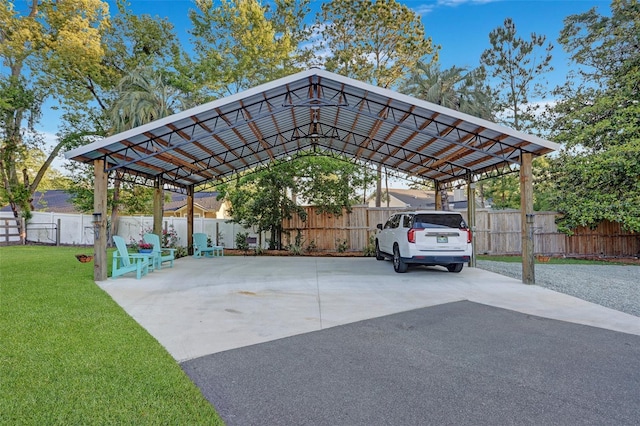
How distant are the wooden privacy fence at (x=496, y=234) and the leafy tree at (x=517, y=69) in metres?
5.96

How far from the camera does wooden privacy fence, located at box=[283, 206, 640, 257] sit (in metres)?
15.1

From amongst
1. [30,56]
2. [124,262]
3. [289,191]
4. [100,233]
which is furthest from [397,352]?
[30,56]

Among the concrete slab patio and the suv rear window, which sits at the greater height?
the suv rear window

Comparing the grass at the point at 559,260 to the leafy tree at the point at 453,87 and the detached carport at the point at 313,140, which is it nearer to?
the detached carport at the point at 313,140

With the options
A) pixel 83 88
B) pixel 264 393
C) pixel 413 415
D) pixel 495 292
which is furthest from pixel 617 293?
pixel 83 88

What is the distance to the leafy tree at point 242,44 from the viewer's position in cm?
2075

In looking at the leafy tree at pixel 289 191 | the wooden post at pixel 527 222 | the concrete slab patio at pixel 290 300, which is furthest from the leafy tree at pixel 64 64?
the wooden post at pixel 527 222

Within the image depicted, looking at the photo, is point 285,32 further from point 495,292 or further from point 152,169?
point 495,292

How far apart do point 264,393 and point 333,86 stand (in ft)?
22.8

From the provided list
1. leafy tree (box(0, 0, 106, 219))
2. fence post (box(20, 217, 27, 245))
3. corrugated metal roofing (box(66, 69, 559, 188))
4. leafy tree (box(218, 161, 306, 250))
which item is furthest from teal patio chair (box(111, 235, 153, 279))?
fence post (box(20, 217, 27, 245))

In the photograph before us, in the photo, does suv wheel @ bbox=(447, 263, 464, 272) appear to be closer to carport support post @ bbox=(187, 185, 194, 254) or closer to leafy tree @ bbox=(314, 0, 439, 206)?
leafy tree @ bbox=(314, 0, 439, 206)

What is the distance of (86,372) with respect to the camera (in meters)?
3.26

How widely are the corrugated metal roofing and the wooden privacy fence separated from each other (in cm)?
279

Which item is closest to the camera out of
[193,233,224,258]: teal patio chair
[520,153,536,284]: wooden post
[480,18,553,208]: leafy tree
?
[520,153,536,284]: wooden post
